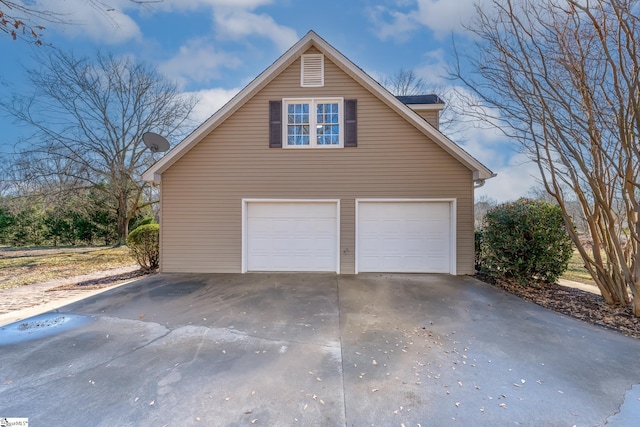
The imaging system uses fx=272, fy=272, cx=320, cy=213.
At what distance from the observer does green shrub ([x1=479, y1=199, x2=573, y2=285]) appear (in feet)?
20.5

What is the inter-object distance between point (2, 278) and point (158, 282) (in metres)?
5.48

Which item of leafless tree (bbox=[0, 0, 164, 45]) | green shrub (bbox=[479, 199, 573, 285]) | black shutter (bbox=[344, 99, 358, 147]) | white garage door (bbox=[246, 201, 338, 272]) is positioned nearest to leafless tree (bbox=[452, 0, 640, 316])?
green shrub (bbox=[479, 199, 573, 285])

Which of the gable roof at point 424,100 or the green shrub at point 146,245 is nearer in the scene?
the green shrub at point 146,245

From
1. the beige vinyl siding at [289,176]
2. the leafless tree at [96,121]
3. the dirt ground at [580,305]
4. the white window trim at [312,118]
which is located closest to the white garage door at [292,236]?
the beige vinyl siding at [289,176]

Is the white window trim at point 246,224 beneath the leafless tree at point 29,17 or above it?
beneath

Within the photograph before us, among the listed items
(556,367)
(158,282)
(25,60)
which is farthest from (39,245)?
(556,367)

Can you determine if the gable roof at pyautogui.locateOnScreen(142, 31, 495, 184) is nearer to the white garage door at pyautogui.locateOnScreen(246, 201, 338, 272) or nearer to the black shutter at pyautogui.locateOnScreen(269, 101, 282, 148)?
the black shutter at pyautogui.locateOnScreen(269, 101, 282, 148)

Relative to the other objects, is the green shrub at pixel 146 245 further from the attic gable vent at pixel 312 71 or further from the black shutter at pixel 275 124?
the attic gable vent at pixel 312 71

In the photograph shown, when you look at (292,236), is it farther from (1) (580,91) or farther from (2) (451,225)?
(1) (580,91)

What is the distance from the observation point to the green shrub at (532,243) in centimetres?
625

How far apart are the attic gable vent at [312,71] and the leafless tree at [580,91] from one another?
3.50m

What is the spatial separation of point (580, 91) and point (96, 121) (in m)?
21.3

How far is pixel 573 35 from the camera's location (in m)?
5.08

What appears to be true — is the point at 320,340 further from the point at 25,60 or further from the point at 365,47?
the point at 25,60
